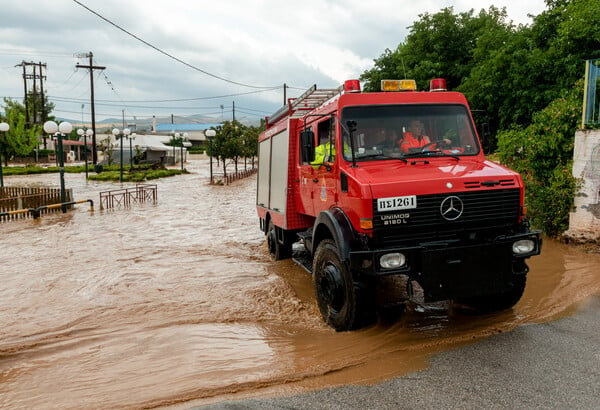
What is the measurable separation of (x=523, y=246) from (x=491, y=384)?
4.98 feet

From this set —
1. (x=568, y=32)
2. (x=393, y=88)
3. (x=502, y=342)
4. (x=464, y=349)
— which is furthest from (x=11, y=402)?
(x=568, y=32)

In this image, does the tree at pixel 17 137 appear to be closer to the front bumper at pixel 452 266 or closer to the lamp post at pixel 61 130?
the lamp post at pixel 61 130

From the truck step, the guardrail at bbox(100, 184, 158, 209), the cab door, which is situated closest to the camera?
the cab door

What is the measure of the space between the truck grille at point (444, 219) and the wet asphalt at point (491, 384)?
1.14m

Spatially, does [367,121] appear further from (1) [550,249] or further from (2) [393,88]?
(1) [550,249]

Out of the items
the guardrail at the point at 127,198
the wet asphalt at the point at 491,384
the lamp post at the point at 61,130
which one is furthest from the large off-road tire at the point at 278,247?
the guardrail at the point at 127,198

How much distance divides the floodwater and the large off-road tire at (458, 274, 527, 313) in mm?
132

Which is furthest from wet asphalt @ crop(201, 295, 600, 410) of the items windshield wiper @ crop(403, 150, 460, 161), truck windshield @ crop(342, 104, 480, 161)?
truck windshield @ crop(342, 104, 480, 161)

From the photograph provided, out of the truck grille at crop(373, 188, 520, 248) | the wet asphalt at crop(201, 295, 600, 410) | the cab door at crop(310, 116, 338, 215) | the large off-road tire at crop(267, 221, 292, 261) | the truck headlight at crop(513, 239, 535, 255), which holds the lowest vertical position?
the wet asphalt at crop(201, 295, 600, 410)

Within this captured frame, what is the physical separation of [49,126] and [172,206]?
17.8ft

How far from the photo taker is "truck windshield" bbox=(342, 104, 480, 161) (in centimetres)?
538

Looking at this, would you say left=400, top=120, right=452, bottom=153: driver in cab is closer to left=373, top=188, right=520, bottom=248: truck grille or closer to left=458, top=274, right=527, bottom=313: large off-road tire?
left=373, top=188, right=520, bottom=248: truck grille

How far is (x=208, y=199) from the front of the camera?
22.4 m

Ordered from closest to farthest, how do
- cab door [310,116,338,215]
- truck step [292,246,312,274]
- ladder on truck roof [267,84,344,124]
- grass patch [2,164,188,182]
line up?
cab door [310,116,338,215]
truck step [292,246,312,274]
ladder on truck roof [267,84,344,124]
grass patch [2,164,188,182]
